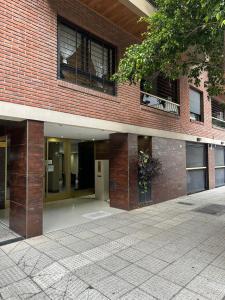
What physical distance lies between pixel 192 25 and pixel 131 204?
545 cm

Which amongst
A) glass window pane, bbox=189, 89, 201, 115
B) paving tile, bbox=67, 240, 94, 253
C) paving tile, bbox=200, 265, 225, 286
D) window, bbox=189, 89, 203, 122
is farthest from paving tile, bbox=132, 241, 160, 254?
glass window pane, bbox=189, 89, 201, 115

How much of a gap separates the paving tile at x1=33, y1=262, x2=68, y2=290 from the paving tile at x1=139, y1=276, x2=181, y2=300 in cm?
126

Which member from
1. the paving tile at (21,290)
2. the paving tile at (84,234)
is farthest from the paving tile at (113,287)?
the paving tile at (84,234)

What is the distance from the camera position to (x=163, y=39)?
538 cm

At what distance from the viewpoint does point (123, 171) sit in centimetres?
768

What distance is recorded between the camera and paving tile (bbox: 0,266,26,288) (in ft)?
11.1

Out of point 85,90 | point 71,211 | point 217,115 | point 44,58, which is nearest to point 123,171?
point 71,211

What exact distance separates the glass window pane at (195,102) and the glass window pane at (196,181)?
328cm

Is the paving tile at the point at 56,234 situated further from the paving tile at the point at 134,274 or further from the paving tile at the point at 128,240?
the paving tile at the point at 134,274

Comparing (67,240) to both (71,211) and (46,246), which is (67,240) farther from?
(71,211)

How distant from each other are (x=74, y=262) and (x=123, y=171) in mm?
4082

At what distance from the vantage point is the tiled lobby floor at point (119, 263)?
3107 millimetres

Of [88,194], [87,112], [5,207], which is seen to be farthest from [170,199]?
[5,207]

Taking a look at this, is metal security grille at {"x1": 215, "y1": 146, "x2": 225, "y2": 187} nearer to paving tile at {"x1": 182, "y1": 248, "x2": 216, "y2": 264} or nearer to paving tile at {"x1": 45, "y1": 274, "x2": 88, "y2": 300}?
paving tile at {"x1": 182, "y1": 248, "x2": 216, "y2": 264}
